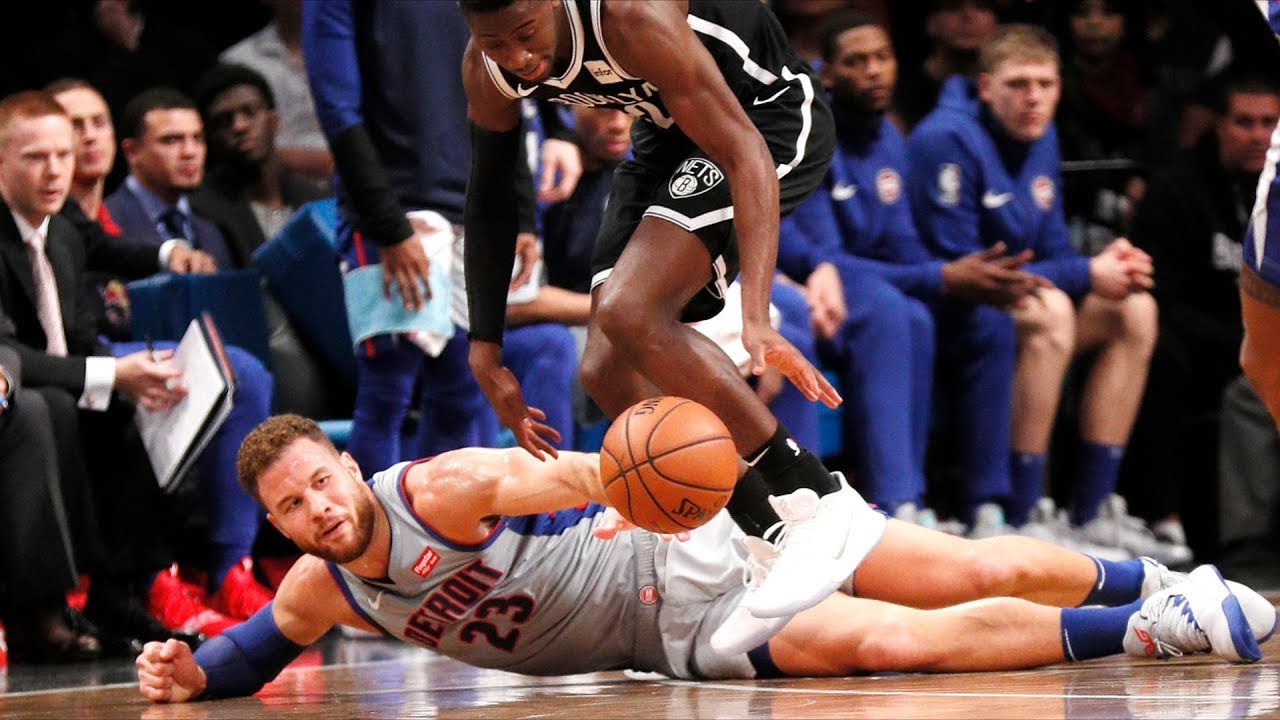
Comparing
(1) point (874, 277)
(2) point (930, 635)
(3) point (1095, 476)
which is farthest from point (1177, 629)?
(3) point (1095, 476)

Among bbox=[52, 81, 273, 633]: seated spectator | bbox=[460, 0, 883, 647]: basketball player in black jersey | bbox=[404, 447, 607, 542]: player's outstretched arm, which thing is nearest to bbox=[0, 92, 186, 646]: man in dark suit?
bbox=[52, 81, 273, 633]: seated spectator

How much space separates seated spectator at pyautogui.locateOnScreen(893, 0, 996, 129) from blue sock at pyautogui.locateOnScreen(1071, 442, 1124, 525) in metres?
1.94

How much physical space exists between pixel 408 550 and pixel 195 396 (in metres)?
1.81

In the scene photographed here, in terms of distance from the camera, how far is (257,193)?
7078mm

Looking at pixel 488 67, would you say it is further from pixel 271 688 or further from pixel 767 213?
pixel 271 688

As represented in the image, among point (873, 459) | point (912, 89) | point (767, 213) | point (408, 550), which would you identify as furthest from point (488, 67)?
point (912, 89)

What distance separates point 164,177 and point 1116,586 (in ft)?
12.8

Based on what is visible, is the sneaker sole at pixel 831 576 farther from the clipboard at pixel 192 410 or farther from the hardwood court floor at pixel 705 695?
the clipboard at pixel 192 410

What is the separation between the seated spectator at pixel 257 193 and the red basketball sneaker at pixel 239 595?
0.80 meters

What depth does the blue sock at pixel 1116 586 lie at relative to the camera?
448cm

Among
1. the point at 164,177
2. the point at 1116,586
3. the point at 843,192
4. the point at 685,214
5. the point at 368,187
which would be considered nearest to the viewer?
the point at 685,214

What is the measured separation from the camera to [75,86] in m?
6.33

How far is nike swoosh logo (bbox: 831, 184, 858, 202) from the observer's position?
7016 mm

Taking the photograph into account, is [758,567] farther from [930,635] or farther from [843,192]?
[843,192]
